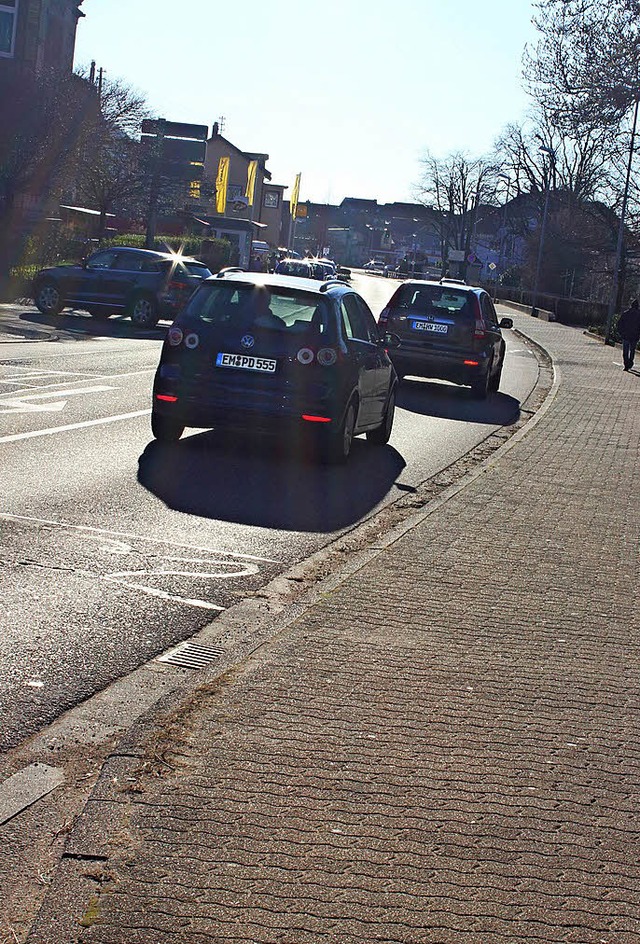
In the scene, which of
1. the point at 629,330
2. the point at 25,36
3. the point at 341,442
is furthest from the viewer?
the point at 25,36

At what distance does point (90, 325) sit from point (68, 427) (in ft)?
57.0

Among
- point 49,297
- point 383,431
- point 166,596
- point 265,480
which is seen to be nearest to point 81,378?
point 383,431

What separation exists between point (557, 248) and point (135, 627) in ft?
298

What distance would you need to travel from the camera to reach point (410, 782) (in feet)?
14.5

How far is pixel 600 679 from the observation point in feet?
19.3

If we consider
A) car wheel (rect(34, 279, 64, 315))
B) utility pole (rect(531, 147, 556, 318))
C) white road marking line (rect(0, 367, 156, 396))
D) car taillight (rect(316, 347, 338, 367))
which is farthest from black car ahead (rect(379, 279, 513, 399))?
utility pole (rect(531, 147, 556, 318))

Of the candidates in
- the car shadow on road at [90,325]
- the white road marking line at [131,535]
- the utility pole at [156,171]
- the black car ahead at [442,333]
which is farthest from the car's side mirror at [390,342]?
the utility pole at [156,171]

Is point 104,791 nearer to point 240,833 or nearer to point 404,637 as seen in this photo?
point 240,833

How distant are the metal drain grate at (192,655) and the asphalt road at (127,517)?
94 millimetres

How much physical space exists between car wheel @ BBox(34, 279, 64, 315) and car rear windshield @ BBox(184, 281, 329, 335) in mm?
18547

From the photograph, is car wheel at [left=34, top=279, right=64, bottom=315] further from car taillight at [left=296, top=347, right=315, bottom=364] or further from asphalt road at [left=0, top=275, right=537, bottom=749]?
car taillight at [left=296, top=347, right=315, bottom=364]

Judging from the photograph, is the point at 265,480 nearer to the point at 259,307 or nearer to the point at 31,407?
the point at 259,307

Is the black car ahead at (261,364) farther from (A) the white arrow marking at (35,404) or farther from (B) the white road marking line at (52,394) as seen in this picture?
(B) the white road marking line at (52,394)

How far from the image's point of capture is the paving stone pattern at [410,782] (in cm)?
346
